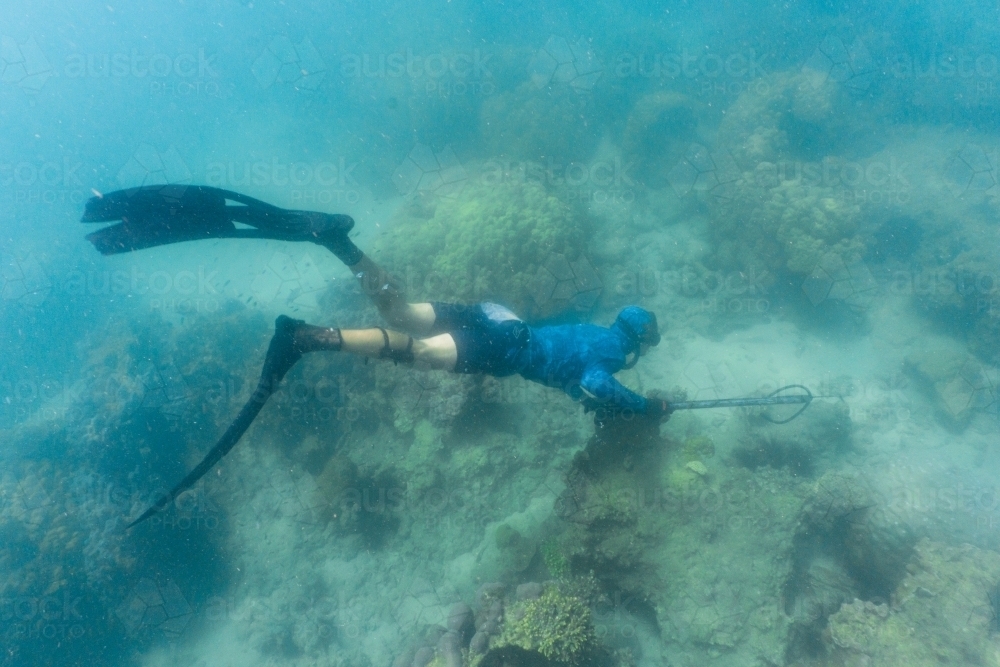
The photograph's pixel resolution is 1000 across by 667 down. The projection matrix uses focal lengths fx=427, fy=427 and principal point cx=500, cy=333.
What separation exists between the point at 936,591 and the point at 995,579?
667 millimetres

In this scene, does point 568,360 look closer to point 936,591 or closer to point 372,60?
point 936,591

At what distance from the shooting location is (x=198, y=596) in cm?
871

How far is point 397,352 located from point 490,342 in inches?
42.8

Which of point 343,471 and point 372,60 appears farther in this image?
point 372,60

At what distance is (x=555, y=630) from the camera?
16.0 feet

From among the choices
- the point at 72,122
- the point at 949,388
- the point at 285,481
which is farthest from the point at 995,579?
the point at 72,122

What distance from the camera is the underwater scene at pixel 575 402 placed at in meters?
5.07

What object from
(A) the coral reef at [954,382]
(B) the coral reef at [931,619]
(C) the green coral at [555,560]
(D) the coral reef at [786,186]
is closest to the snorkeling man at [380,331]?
(C) the green coral at [555,560]

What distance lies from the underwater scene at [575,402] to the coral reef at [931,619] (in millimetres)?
31

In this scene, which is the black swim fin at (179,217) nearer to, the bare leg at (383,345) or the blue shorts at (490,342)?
the bare leg at (383,345)

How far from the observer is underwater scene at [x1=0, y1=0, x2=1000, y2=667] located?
507 centimetres

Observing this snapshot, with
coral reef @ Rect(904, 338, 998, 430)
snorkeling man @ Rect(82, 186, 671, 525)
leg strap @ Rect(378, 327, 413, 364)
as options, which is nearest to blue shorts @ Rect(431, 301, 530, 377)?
snorkeling man @ Rect(82, 186, 671, 525)

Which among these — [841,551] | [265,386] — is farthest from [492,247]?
[841,551]

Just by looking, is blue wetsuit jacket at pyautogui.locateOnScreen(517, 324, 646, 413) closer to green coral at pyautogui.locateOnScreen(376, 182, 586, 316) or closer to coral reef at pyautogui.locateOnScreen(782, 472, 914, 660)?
coral reef at pyautogui.locateOnScreen(782, 472, 914, 660)
